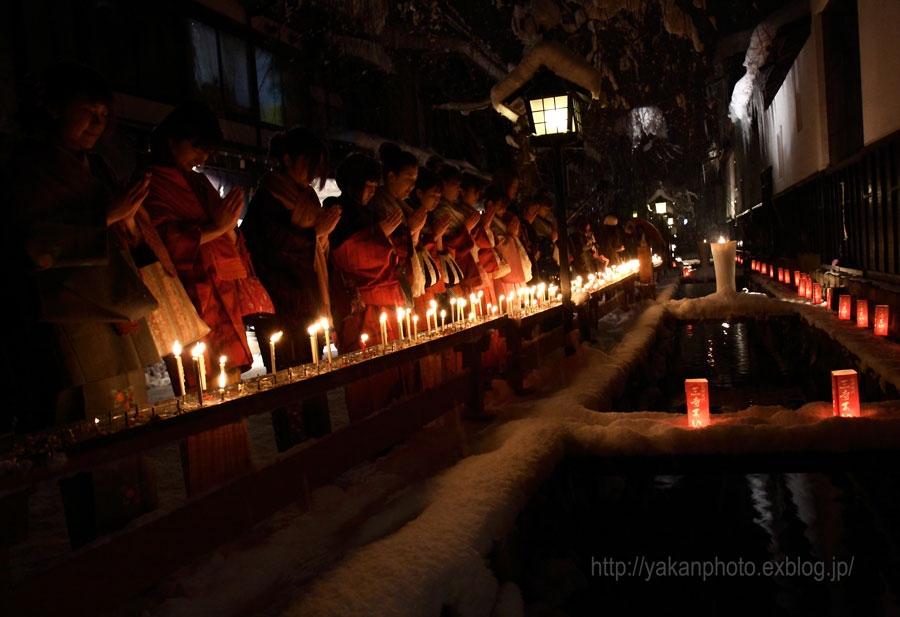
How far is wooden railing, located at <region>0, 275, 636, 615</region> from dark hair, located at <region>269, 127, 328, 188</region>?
1416 millimetres

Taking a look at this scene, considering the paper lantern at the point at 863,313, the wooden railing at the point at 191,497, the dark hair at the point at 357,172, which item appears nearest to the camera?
the wooden railing at the point at 191,497

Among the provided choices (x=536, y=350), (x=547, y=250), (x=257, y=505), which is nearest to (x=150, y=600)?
(x=257, y=505)

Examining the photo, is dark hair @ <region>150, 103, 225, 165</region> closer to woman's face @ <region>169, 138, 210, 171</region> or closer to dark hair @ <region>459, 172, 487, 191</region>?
woman's face @ <region>169, 138, 210, 171</region>

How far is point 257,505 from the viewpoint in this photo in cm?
250

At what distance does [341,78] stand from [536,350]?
1053 cm

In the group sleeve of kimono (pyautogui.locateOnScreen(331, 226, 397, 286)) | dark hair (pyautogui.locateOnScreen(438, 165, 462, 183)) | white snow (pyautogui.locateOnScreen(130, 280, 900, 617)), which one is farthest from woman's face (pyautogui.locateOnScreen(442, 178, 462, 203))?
white snow (pyautogui.locateOnScreen(130, 280, 900, 617))

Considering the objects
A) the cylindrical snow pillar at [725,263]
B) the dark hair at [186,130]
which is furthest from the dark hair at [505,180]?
the cylindrical snow pillar at [725,263]

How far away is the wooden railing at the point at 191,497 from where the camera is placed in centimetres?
171

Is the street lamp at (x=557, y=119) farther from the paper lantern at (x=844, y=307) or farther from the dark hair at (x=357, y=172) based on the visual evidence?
the paper lantern at (x=844, y=307)

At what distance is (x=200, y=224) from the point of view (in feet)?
11.6

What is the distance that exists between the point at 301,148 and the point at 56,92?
5.60ft

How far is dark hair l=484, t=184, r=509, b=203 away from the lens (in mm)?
8047

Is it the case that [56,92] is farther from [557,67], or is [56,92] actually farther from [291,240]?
[557,67]

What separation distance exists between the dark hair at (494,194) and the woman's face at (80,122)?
18.2 feet
